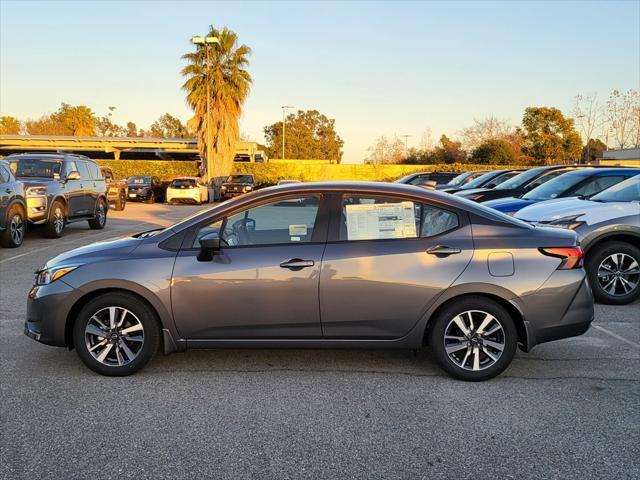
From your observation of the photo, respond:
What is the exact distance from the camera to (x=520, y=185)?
13.3 m

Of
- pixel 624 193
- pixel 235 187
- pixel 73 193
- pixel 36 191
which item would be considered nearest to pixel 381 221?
pixel 624 193

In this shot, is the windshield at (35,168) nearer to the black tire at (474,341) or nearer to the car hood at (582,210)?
the car hood at (582,210)

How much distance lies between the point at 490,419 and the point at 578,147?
1924 inches

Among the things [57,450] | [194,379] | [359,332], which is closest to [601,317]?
[359,332]

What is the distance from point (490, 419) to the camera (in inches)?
145

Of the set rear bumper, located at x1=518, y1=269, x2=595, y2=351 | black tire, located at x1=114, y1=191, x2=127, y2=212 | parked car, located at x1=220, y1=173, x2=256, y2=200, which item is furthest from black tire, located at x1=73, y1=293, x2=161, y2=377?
parked car, located at x1=220, y1=173, x2=256, y2=200

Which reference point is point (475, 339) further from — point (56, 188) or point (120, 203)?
point (120, 203)

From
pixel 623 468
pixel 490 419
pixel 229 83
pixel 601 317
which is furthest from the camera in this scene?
pixel 229 83

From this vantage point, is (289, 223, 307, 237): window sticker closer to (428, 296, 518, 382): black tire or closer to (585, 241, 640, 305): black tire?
(428, 296, 518, 382): black tire

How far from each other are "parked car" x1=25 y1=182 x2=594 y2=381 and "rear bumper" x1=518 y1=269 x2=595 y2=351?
1 cm

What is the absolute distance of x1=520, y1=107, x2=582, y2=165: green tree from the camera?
47.0 m

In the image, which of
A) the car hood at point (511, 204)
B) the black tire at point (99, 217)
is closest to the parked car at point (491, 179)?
the car hood at point (511, 204)

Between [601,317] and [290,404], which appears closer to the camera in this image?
[290,404]

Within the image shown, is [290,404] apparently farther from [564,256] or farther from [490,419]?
[564,256]
